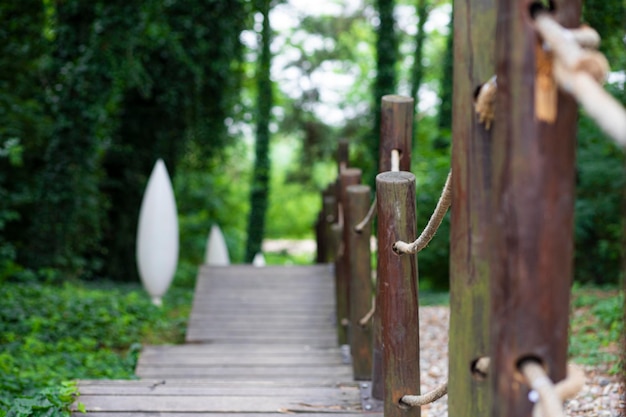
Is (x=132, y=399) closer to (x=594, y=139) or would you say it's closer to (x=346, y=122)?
(x=594, y=139)

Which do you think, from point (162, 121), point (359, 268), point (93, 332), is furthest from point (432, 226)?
point (162, 121)

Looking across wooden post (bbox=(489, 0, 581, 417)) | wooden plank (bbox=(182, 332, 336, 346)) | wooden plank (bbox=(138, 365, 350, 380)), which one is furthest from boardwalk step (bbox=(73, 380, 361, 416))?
wooden plank (bbox=(182, 332, 336, 346))

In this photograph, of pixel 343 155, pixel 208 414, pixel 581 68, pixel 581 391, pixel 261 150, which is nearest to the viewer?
pixel 581 68

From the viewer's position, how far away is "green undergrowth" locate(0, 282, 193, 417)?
4.20m

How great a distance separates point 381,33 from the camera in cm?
1016

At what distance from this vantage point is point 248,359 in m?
4.54

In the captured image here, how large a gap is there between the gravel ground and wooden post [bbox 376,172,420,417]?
63 centimetres

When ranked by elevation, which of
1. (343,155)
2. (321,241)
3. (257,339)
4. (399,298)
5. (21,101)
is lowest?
(257,339)

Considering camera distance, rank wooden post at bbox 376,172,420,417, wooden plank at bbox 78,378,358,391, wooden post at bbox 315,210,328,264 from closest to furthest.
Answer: wooden post at bbox 376,172,420,417
wooden plank at bbox 78,378,358,391
wooden post at bbox 315,210,328,264

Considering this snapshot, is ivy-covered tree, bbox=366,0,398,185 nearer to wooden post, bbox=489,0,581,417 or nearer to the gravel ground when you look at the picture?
the gravel ground

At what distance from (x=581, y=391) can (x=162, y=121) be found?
7.44 meters

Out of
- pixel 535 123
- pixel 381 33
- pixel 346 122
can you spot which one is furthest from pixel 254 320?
pixel 346 122

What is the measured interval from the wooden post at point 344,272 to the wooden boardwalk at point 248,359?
0.19 meters

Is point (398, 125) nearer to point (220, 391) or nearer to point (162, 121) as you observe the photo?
point (220, 391)
